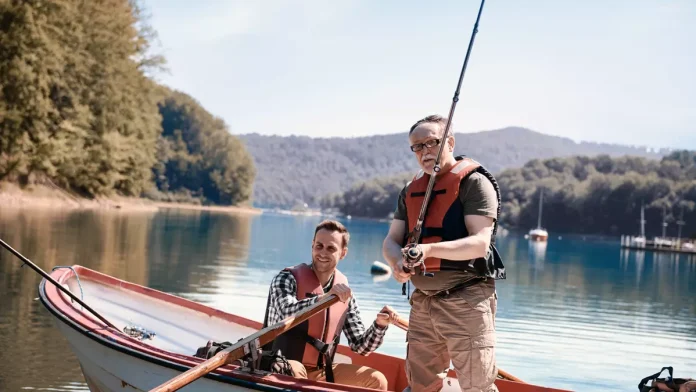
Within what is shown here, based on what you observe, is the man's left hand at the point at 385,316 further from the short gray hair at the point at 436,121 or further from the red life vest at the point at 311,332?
the short gray hair at the point at 436,121

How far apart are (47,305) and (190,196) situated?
92118 millimetres

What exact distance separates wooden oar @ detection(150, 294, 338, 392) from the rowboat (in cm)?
21

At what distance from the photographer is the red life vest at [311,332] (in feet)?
17.9

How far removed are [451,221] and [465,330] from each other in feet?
1.92

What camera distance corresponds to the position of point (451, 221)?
4.39 meters

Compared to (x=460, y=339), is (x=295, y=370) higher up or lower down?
lower down

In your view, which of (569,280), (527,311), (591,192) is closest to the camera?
(527,311)

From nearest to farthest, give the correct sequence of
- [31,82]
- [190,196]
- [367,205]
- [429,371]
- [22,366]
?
[429,371]
[22,366]
[31,82]
[190,196]
[367,205]

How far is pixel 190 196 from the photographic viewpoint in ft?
322

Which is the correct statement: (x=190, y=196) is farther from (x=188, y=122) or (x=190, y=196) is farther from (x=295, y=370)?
(x=295, y=370)

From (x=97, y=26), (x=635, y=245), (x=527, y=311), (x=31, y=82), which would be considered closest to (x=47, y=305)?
(x=527, y=311)

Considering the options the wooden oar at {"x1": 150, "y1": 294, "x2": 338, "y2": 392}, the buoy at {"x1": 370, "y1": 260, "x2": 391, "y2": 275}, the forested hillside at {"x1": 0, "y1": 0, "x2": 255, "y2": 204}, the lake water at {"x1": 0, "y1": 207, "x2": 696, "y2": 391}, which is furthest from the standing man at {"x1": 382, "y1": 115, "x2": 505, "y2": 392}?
the forested hillside at {"x1": 0, "y1": 0, "x2": 255, "y2": 204}

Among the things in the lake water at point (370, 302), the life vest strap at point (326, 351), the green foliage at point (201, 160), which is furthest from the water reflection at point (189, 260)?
the green foliage at point (201, 160)

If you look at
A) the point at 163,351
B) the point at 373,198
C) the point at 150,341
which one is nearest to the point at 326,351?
the point at 163,351
